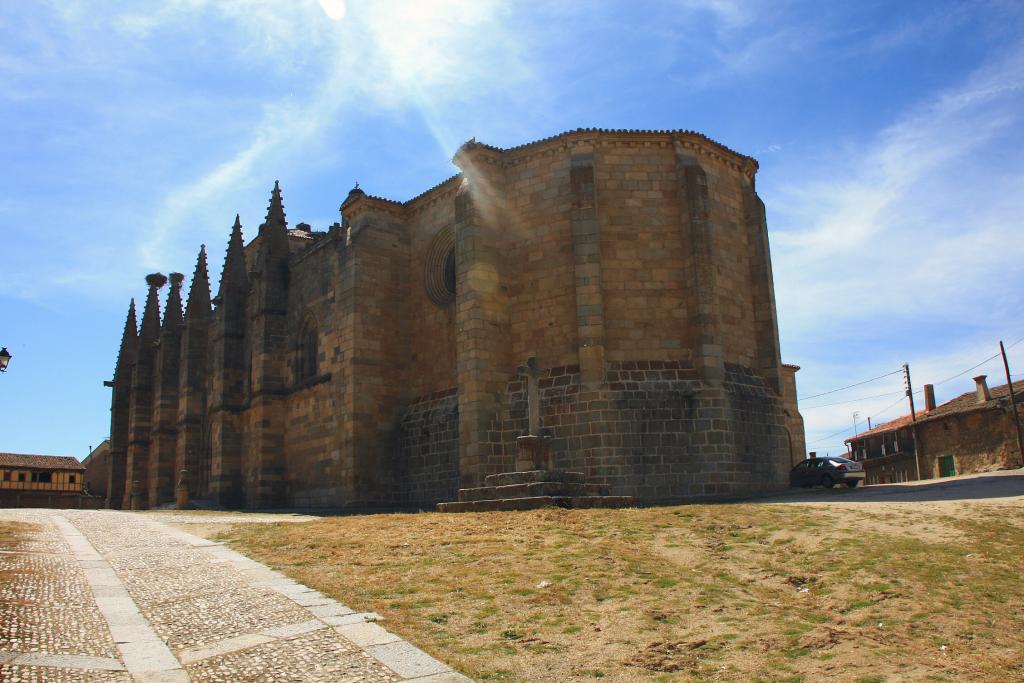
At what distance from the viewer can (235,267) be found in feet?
103

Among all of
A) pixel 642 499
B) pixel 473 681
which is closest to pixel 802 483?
pixel 642 499

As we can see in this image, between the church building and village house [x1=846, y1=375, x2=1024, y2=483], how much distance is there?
12564mm

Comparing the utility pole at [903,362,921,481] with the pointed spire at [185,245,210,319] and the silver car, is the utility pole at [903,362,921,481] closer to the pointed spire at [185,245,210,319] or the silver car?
the silver car

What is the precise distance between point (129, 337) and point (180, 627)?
1704 inches

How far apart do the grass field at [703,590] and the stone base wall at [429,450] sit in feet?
27.7

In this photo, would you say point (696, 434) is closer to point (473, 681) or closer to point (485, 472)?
point (485, 472)

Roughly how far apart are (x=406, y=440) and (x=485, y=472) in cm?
449

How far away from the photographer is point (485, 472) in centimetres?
1816

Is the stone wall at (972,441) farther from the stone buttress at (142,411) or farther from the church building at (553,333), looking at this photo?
the stone buttress at (142,411)

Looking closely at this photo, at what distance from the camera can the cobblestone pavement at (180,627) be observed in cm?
548

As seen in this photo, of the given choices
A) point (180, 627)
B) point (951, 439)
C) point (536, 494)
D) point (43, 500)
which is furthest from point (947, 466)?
point (43, 500)

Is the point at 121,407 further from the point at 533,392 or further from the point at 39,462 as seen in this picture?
the point at 533,392

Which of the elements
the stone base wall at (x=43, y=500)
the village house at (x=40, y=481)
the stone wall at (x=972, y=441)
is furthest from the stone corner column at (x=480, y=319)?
the village house at (x=40, y=481)

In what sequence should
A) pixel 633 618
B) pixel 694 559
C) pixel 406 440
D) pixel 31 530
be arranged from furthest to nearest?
pixel 406 440
pixel 31 530
pixel 694 559
pixel 633 618
